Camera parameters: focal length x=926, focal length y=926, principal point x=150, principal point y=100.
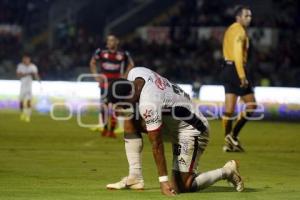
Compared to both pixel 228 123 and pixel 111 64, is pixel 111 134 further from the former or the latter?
pixel 228 123

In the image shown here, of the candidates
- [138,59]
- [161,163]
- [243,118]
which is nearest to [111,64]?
[243,118]

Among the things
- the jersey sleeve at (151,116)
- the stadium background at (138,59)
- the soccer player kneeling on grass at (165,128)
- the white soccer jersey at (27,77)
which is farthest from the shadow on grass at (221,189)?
the white soccer jersey at (27,77)

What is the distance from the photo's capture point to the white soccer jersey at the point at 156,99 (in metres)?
10.2

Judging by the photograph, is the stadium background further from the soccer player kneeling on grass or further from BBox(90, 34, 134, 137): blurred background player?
the soccer player kneeling on grass

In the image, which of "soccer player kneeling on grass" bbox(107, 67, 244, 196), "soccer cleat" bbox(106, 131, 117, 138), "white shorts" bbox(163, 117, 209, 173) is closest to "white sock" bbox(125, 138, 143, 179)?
"soccer player kneeling on grass" bbox(107, 67, 244, 196)

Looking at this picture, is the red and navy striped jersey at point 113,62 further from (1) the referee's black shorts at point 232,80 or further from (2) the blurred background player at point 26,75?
(2) the blurred background player at point 26,75

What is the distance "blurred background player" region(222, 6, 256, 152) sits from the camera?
1661 centimetres

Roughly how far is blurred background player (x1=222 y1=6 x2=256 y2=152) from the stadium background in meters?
0.50

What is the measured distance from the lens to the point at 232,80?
1684cm

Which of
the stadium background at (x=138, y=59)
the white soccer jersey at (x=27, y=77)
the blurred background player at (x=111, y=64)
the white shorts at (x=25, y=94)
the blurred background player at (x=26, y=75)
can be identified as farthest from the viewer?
the white soccer jersey at (x=27, y=77)

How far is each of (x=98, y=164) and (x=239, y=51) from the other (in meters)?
3.97

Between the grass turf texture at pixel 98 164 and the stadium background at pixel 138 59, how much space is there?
23 millimetres

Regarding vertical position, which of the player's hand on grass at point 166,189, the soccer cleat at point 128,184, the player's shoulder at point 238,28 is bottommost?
the soccer cleat at point 128,184

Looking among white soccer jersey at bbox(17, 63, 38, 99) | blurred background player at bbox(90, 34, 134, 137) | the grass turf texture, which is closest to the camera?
the grass turf texture
